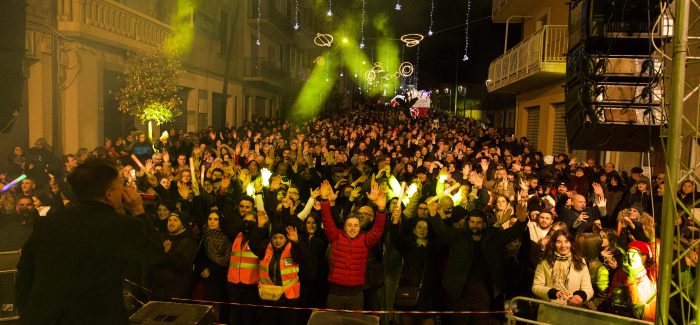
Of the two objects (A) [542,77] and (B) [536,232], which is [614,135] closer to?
(B) [536,232]

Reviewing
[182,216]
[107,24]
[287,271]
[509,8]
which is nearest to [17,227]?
[182,216]

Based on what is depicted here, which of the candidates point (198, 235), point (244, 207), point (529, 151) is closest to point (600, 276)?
point (244, 207)

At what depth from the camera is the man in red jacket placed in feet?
17.6

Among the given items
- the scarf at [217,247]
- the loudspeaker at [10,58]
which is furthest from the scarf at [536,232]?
the loudspeaker at [10,58]

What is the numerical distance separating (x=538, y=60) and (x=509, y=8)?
6.80 m

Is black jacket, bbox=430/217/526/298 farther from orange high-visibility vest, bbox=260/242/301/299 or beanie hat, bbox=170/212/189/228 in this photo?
beanie hat, bbox=170/212/189/228

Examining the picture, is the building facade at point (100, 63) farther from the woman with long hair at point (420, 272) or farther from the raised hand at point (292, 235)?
the woman with long hair at point (420, 272)

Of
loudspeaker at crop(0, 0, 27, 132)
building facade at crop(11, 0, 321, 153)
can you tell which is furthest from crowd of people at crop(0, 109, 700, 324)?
building facade at crop(11, 0, 321, 153)

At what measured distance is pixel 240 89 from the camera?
27.9 m

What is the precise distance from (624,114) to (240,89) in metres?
24.1

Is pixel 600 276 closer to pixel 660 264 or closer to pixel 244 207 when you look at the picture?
pixel 660 264

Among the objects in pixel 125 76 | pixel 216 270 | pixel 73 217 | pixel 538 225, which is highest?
pixel 125 76

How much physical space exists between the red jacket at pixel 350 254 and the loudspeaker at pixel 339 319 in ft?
3.49

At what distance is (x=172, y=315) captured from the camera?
4.04 metres
